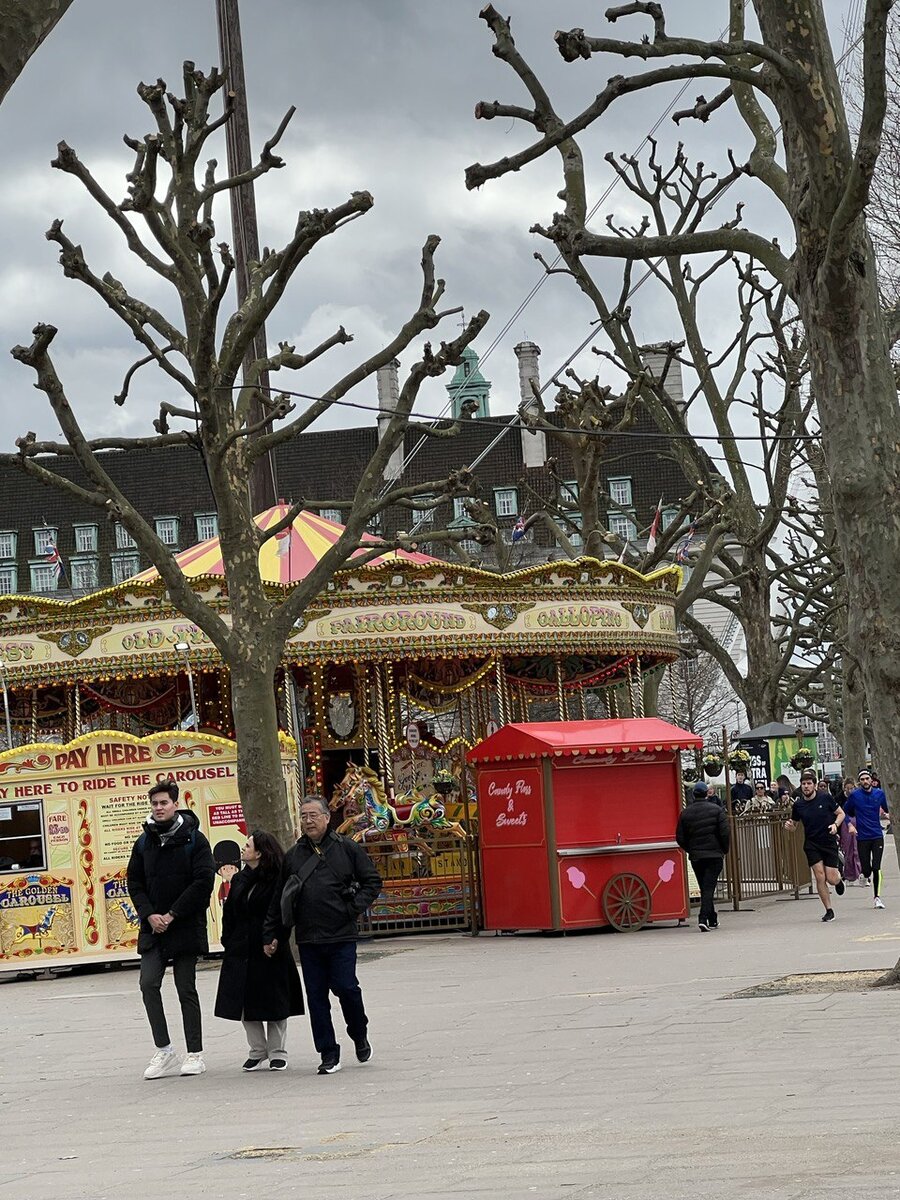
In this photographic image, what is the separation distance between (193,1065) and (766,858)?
583 inches

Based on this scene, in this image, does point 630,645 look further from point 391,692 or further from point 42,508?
point 42,508

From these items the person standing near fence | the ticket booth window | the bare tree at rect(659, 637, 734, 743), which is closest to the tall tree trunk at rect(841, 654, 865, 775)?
the person standing near fence

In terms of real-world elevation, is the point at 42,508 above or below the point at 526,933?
above

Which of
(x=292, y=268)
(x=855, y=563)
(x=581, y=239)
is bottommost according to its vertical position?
(x=855, y=563)

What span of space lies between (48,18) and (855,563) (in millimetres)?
9629

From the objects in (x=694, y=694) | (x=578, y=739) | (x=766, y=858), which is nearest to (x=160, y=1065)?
(x=578, y=739)

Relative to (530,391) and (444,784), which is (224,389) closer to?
(444,784)

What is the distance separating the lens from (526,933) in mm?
21281

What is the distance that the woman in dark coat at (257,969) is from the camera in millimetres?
11029

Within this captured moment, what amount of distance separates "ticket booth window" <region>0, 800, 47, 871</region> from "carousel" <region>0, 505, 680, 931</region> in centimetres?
55

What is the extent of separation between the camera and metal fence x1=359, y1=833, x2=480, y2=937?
21828 millimetres

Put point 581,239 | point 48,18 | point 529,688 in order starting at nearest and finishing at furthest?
point 48,18 < point 581,239 < point 529,688

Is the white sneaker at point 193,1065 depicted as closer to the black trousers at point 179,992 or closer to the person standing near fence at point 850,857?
the black trousers at point 179,992

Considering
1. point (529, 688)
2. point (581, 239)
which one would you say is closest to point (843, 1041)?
point (581, 239)
